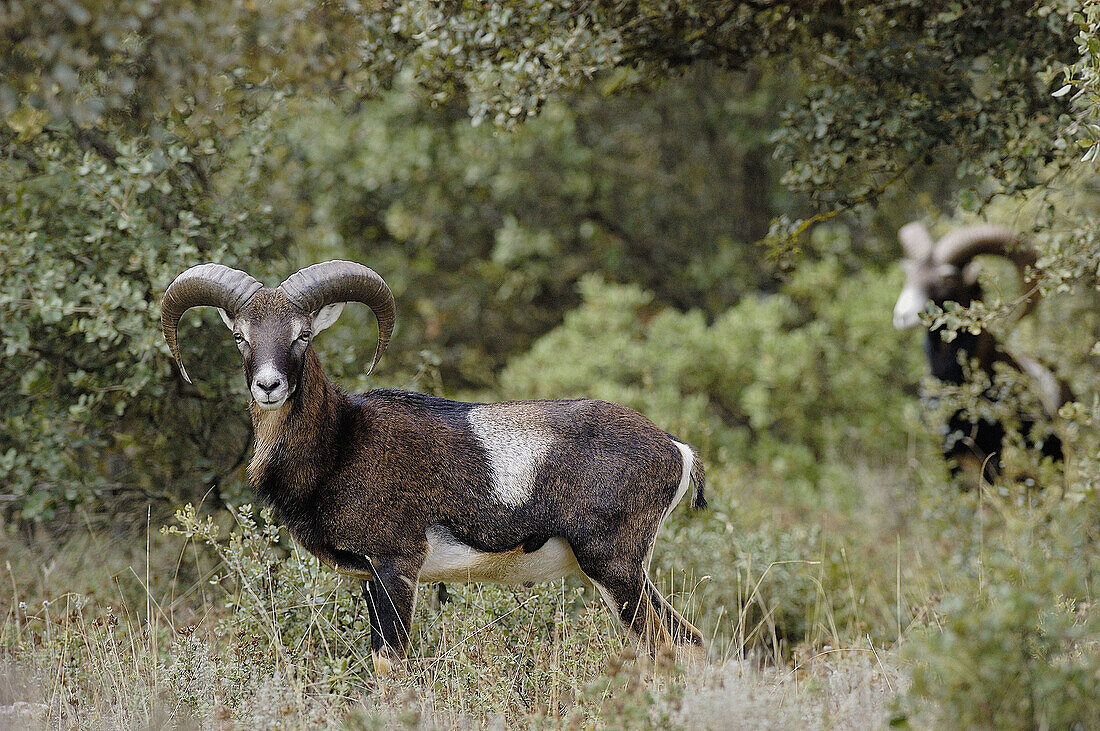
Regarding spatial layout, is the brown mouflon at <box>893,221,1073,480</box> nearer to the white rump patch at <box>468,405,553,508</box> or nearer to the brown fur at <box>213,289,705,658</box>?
the brown fur at <box>213,289,705,658</box>

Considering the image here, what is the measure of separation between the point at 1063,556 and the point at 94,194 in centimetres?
612

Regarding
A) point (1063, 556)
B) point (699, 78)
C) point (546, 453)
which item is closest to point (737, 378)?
point (699, 78)

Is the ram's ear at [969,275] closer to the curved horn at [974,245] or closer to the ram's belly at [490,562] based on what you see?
the curved horn at [974,245]

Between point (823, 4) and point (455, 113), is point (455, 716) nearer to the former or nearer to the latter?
point (823, 4)

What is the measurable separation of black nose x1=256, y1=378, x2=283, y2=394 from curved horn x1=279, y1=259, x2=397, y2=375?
1.43ft

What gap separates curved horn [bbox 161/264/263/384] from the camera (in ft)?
15.5

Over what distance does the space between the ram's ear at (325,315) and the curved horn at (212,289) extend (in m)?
0.29

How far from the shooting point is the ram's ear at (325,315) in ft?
16.2

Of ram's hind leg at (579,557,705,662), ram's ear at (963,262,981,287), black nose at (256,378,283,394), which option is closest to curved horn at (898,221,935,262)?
ram's ear at (963,262,981,287)

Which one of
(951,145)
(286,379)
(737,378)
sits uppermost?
(951,145)

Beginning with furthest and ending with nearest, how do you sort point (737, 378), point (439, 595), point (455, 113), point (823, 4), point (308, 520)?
point (455, 113)
point (737, 378)
point (823, 4)
point (439, 595)
point (308, 520)

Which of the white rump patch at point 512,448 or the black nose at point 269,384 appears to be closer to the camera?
the black nose at point 269,384

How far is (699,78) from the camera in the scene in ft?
49.2

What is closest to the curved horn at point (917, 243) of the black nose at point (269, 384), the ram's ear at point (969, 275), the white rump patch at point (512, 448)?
the ram's ear at point (969, 275)
